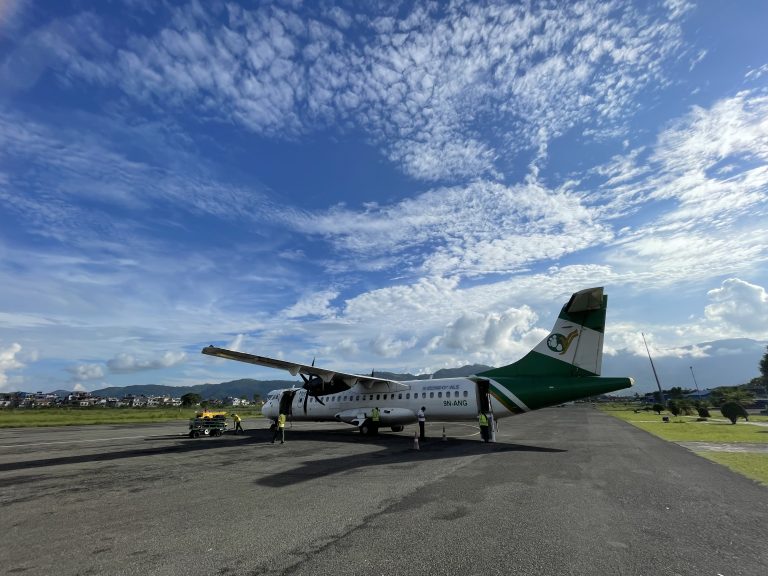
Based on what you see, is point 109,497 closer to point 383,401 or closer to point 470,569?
point 470,569

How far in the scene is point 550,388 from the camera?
19.4 m

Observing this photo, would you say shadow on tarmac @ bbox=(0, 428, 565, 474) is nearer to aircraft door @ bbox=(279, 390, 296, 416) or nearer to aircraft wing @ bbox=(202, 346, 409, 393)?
aircraft wing @ bbox=(202, 346, 409, 393)

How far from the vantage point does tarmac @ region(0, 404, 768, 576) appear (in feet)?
17.2

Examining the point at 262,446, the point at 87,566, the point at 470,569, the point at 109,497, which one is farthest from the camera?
the point at 262,446

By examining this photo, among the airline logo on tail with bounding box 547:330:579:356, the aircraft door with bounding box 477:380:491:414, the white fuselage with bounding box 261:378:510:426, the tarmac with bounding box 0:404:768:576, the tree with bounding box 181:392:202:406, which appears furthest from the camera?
the tree with bounding box 181:392:202:406

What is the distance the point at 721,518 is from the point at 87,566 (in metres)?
10.6

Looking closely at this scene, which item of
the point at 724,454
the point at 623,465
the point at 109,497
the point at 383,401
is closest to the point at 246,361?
the point at 383,401

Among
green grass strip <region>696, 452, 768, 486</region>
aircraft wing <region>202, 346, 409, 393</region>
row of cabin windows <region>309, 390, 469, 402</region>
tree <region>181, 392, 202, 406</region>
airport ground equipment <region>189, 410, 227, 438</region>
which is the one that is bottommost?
green grass strip <region>696, 452, 768, 486</region>

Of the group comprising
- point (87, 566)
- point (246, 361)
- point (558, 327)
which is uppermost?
point (558, 327)

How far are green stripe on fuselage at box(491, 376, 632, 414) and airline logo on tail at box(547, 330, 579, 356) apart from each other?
1.43 m

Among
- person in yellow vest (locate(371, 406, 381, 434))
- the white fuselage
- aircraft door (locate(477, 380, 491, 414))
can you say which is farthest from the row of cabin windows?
person in yellow vest (locate(371, 406, 381, 434))

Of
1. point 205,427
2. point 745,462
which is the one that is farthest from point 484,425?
point 205,427

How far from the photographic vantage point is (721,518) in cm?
728

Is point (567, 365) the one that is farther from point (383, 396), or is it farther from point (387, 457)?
point (383, 396)
